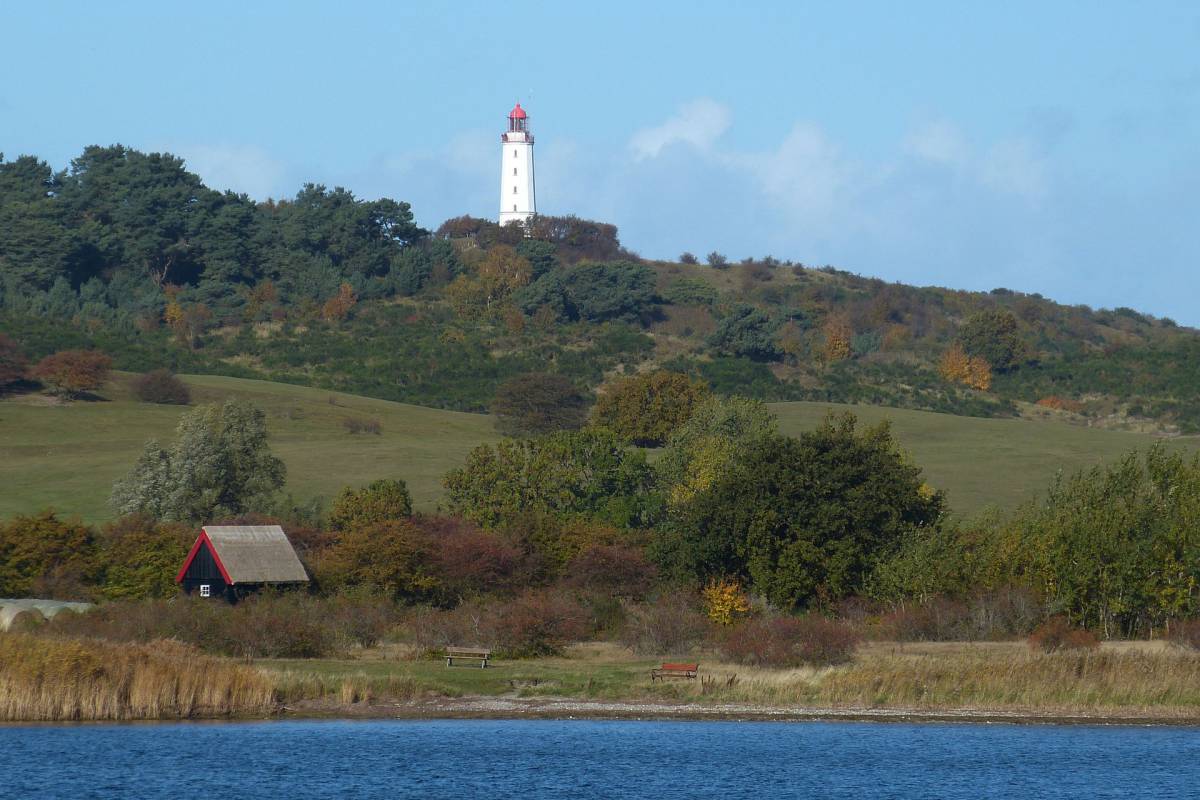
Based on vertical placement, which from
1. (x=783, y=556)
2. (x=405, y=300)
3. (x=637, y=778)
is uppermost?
(x=405, y=300)

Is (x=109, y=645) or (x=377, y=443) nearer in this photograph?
(x=109, y=645)

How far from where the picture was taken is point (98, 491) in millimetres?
88812

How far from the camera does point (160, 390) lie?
411ft

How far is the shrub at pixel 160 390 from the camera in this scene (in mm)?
124812

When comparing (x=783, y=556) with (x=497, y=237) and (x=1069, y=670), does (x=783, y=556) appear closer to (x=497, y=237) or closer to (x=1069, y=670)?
(x=1069, y=670)

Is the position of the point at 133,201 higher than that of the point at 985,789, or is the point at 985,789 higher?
the point at 133,201

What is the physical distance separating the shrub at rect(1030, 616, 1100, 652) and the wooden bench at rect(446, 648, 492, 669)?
52.3ft

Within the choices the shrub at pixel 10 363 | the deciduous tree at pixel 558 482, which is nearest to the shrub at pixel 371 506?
the deciduous tree at pixel 558 482

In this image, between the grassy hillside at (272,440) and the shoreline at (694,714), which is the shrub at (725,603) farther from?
the grassy hillside at (272,440)

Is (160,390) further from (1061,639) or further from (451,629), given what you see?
(1061,639)

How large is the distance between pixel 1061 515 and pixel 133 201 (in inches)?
5021

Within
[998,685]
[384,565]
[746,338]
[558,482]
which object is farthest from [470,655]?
[746,338]

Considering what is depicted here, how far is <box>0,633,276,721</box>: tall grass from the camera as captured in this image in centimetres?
4184

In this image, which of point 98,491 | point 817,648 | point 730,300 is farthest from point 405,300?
point 817,648
